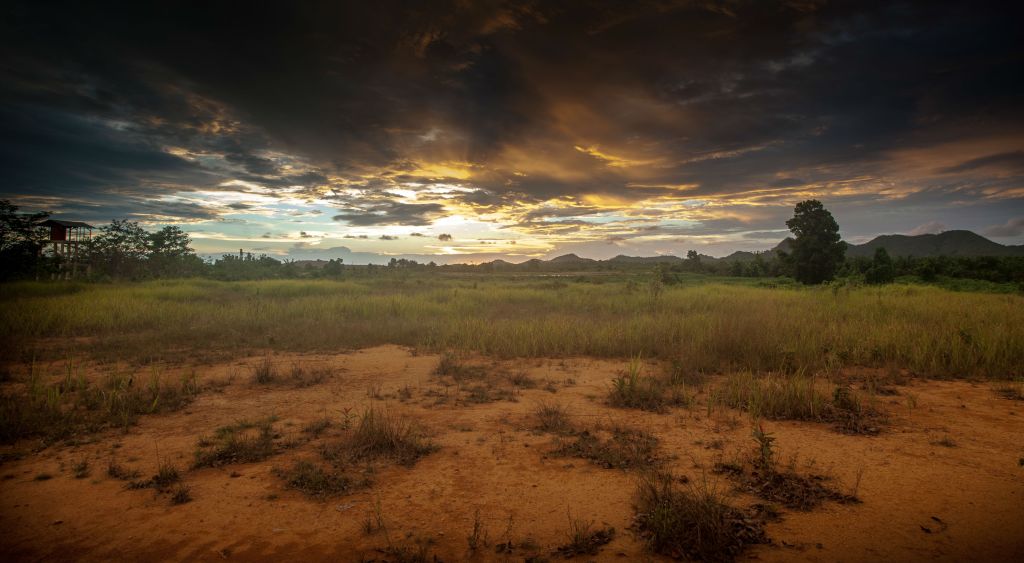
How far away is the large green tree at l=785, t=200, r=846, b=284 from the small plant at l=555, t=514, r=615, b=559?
29.3m

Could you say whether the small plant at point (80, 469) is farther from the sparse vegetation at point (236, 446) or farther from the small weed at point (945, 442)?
the small weed at point (945, 442)

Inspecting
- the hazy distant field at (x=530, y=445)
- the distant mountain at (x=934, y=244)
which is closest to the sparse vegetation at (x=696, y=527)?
the hazy distant field at (x=530, y=445)

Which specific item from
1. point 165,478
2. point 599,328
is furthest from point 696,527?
point 599,328

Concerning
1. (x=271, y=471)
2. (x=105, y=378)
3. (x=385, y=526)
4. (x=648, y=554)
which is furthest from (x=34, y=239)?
(x=648, y=554)

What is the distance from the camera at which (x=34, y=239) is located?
35.0ft

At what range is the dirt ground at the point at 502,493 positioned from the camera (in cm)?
303

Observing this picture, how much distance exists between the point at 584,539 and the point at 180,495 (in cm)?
354

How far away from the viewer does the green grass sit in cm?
830

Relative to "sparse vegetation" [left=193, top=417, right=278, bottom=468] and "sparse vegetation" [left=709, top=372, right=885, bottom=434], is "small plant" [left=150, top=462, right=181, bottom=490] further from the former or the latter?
"sparse vegetation" [left=709, top=372, right=885, bottom=434]

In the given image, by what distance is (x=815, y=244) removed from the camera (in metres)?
26.4

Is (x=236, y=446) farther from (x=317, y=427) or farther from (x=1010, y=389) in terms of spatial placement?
(x=1010, y=389)

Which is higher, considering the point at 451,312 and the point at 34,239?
the point at 34,239

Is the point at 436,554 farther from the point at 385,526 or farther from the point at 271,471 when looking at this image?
the point at 271,471

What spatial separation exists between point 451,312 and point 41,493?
1194 centimetres
